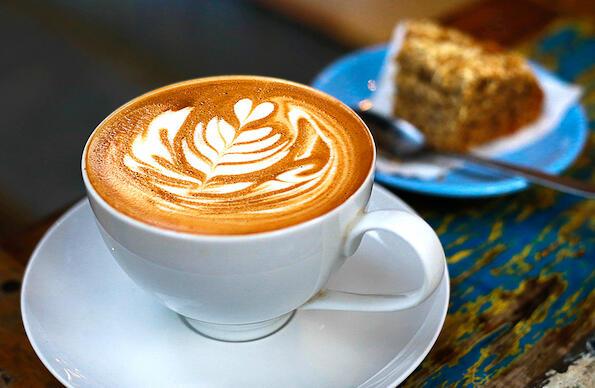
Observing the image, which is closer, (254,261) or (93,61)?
(254,261)

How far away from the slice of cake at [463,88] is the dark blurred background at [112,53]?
0.64 feet

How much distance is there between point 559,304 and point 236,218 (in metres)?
0.48

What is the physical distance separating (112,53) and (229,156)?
0.97 metres

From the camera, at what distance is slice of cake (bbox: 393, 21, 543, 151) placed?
4.22 ft

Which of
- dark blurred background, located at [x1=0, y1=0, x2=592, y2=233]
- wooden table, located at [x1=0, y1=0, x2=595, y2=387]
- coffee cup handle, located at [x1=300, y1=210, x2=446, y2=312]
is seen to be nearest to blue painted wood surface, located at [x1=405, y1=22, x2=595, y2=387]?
wooden table, located at [x1=0, y1=0, x2=595, y2=387]

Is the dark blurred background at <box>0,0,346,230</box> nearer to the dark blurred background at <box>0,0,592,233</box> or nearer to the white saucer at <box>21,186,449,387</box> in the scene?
the dark blurred background at <box>0,0,592,233</box>

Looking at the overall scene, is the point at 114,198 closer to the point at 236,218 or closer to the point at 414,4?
the point at 236,218

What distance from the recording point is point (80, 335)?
2.38ft

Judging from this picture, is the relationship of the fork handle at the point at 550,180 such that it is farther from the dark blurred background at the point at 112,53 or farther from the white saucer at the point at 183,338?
the dark blurred background at the point at 112,53

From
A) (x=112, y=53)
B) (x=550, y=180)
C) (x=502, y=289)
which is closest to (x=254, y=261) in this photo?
(x=502, y=289)

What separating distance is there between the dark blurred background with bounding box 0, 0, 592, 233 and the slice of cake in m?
0.19

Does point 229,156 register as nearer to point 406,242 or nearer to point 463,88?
point 406,242

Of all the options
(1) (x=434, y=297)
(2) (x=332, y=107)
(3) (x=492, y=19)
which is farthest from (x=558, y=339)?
(3) (x=492, y=19)

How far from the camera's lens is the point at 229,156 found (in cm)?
72
